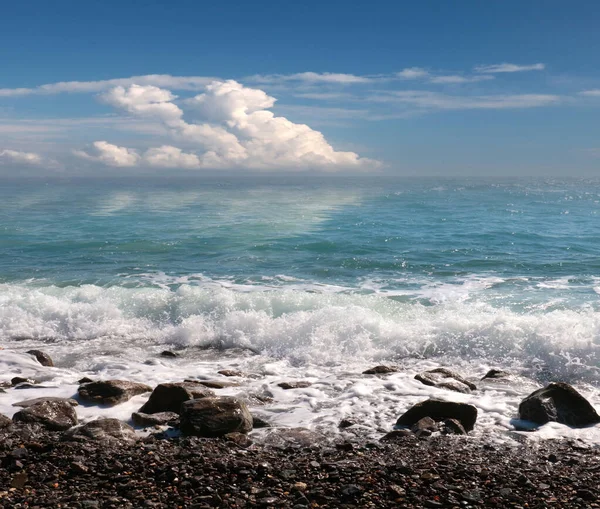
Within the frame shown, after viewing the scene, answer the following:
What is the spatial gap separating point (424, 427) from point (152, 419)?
4.23 m

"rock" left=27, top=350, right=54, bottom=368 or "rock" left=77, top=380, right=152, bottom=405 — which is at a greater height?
"rock" left=77, top=380, right=152, bottom=405

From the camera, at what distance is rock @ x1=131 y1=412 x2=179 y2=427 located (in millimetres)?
8203

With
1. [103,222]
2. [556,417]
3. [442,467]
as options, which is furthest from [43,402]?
[103,222]

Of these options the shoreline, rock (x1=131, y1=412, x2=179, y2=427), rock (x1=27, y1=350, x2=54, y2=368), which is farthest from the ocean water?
the shoreline

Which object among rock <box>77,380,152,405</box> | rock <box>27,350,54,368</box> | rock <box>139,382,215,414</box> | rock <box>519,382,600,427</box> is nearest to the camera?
rock <box>519,382,600,427</box>

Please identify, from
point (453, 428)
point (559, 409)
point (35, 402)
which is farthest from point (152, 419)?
point (559, 409)

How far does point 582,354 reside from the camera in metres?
12.6

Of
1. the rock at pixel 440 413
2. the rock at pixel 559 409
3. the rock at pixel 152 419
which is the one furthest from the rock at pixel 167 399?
the rock at pixel 559 409

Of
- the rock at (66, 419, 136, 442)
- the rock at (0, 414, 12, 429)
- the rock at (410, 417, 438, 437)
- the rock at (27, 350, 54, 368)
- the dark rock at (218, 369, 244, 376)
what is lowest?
the dark rock at (218, 369, 244, 376)

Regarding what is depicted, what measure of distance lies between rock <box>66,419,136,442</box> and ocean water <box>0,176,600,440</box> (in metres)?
0.92

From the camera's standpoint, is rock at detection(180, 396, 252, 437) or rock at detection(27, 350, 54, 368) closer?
rock at detection(180, 396, 252, 437)

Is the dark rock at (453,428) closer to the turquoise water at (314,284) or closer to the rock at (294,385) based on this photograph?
the rock at (294,385)

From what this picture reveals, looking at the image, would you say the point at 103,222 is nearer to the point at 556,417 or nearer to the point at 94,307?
the point at 94,307

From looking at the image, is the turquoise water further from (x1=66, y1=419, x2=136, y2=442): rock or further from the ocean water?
(x1=66, y1=419, x2=136, y2=442): rock
